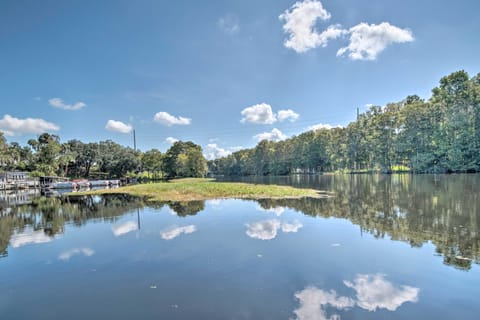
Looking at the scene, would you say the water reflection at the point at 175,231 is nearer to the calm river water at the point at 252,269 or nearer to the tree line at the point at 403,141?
the calm river water at the point at 252,269

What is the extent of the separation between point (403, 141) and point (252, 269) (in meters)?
64.9

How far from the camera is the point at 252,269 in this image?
21.2ft

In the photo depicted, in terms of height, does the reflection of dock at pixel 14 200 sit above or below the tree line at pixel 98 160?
below

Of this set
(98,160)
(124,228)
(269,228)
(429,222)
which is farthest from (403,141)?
(98,160)

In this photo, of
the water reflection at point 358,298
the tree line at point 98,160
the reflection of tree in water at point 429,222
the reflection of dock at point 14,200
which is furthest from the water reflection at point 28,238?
the tree line at point 98,160

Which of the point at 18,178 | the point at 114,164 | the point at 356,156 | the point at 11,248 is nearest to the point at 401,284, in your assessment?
the point at 11,248

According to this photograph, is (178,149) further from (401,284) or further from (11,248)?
(401,284)

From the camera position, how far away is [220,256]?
7535mm

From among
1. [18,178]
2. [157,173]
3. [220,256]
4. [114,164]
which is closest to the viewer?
[220,256]

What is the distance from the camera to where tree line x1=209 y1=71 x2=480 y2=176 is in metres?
46.0

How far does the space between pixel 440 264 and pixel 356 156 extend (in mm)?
73363

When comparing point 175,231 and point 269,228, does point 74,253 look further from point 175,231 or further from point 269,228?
point 269,228

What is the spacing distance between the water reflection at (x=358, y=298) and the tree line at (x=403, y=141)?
5580cm

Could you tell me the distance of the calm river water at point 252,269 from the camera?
467 centimetres
